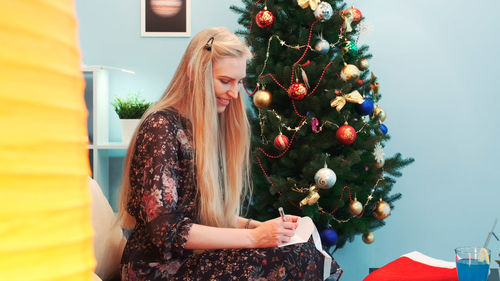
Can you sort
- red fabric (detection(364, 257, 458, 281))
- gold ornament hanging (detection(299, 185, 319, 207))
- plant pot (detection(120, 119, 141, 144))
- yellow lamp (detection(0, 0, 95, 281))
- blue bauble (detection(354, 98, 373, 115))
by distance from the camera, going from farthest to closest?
plant pot (detection(120, 119, 141, 144)) < blue bauble (detection(354, 98, 373, 115)) < gold ornament hanging (detection(299, 185, 319, 207)) < red fabric (detection(364, 257, 458, 281)) < yellow lamp (detection(0, 0, 95, 281))

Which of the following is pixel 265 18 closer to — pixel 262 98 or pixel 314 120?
pixel 262 98

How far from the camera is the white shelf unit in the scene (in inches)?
111

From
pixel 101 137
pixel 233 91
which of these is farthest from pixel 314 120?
pixel 101 137

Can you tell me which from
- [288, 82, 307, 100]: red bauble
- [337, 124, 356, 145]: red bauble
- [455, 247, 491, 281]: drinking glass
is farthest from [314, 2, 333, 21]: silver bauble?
[455, 247, 491, 281]: drinking glass

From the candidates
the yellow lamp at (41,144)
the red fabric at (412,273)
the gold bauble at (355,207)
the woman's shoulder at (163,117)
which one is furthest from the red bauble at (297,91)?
the yellow lamp at (41,144)

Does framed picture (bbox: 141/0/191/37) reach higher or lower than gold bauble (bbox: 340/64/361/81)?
higher

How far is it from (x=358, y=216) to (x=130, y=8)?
1.66m

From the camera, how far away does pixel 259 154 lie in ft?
8.53

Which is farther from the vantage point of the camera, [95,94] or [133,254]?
[95,94]

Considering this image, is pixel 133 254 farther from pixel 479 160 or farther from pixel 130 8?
pixel 479 160

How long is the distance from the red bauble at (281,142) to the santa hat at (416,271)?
0.81m

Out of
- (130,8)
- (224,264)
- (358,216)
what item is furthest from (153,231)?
(130,8)

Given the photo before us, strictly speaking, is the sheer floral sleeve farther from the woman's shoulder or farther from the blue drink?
the blue drink

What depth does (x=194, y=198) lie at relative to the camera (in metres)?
1.79
